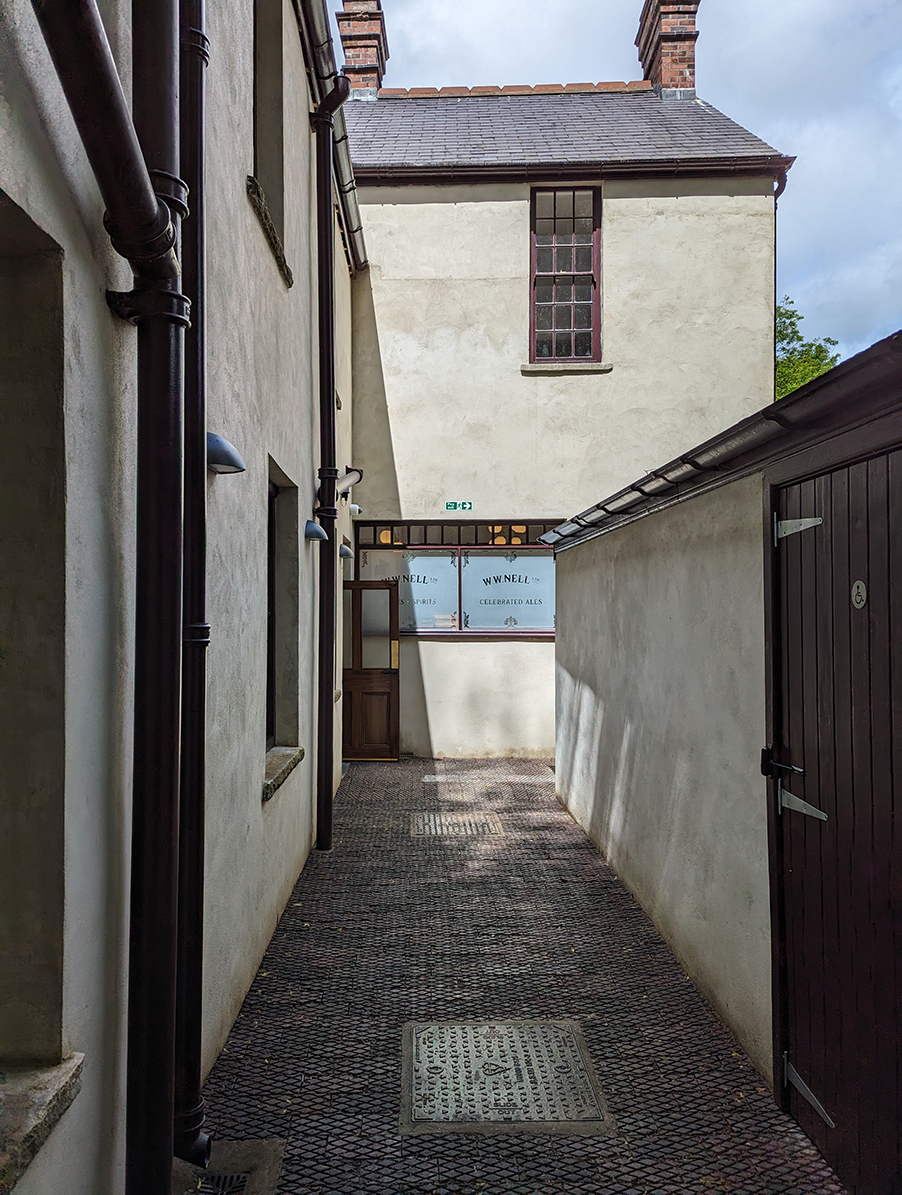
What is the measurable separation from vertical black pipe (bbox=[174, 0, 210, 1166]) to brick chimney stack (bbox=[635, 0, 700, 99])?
38.7 feet

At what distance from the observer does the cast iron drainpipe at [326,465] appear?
658 centimetres

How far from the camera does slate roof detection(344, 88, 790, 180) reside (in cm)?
1042

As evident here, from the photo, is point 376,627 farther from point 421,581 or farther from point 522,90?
point 522,90

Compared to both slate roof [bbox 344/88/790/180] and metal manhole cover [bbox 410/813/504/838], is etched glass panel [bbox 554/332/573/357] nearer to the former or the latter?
slate roof [bbox 344/88/790/180]

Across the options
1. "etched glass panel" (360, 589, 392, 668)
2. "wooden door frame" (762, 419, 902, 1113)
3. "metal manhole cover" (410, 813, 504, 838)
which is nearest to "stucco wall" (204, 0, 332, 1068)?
"metal manhole cover" (410, 813, 504, 838)

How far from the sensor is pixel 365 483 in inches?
419

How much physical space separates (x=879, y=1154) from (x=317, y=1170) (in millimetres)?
1736

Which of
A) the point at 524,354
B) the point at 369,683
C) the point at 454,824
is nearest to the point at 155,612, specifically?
the point at 454,824

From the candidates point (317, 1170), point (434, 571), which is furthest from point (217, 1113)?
point (434, 571)

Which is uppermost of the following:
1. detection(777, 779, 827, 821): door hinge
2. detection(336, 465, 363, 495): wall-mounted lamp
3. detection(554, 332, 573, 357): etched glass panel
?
detection(554, 332, 573, 357): etched glass panel

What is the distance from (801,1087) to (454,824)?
4.60 m

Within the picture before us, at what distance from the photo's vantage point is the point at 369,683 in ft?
34.0

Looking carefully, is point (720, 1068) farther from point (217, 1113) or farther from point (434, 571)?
point (434, 571)

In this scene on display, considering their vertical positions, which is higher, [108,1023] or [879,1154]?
[108,1023]
